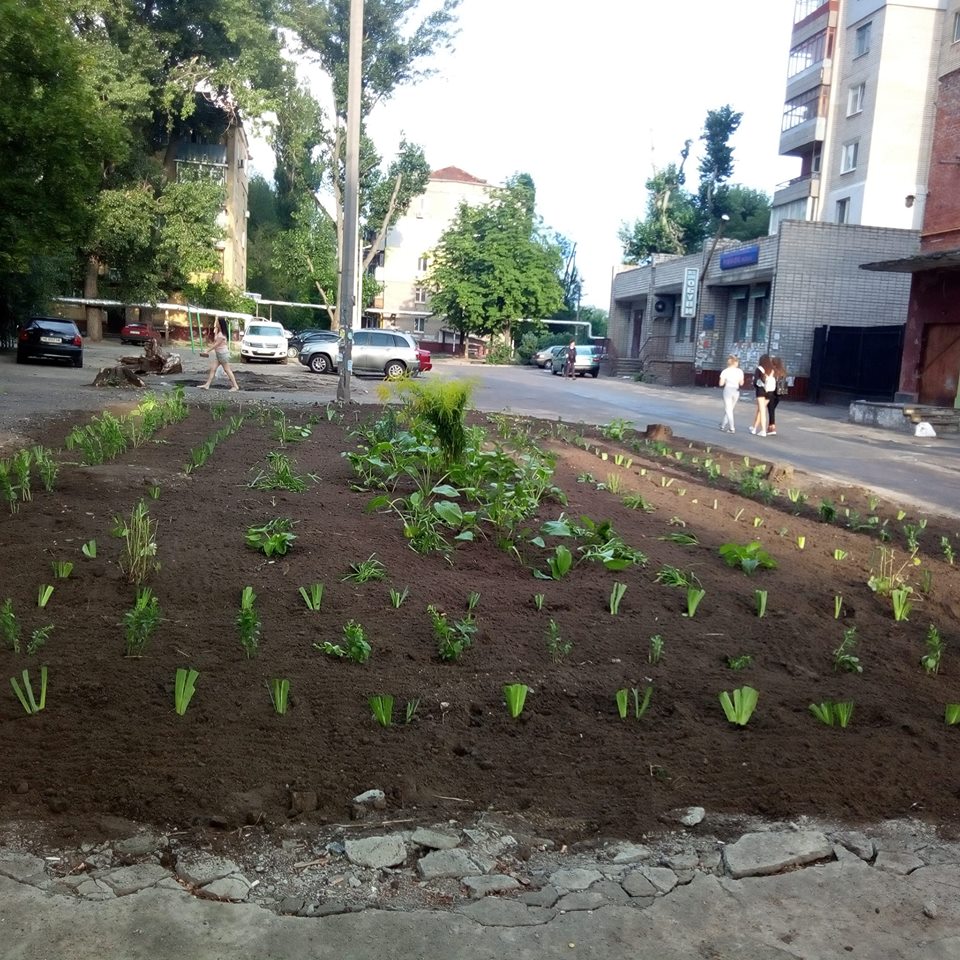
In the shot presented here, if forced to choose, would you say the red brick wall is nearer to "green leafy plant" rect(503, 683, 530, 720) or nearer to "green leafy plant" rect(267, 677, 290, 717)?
"green leafy plant" rect(503, 683, 530, 720)

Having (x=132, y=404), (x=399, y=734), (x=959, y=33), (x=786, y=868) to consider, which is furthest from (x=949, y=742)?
(x=959, y=33)

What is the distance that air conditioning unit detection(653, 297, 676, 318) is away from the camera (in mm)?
48125

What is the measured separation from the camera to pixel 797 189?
44156 millimetres

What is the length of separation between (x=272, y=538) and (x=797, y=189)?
43.4 metres

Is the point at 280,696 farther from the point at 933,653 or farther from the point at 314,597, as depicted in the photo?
the point at 933,653

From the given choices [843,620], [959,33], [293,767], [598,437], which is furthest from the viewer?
[959,33]

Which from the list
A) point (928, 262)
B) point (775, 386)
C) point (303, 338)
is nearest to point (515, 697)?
point (775, 386)

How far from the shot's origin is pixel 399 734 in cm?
395

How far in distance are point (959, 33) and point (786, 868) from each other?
3197cm

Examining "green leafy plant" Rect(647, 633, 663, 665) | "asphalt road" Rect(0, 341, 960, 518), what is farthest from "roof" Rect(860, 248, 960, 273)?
"green leafy plant" Rect(647, 633, 663, 665)

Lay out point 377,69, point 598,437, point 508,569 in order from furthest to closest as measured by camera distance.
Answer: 1. point 377,69
2. point 598,437
3. point 508,569

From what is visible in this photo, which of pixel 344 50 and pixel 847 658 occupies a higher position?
pixel 344 50

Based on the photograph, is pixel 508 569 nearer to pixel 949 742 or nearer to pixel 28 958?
pixel 949 742

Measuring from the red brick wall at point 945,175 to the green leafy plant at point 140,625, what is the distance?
23.3m
